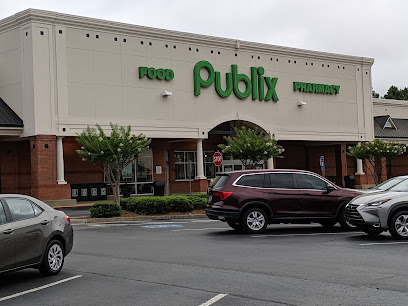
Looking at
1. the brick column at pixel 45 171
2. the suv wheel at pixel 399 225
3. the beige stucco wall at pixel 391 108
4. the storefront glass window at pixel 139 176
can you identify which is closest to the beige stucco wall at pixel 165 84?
the brick column at pixel 45 171

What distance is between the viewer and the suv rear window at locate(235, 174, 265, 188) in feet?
55.7

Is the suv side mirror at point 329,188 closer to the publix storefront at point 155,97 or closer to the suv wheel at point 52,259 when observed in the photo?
the suv wheel at point 52,259

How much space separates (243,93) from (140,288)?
32527 mm

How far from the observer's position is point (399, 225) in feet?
46.9

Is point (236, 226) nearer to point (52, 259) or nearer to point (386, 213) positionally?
point (386, 213)

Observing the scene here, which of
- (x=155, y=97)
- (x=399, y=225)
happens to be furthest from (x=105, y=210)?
(x=155, y=97)

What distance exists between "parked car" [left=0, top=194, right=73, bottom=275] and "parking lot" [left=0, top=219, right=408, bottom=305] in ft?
1.03

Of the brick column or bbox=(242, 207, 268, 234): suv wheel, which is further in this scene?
the brick column

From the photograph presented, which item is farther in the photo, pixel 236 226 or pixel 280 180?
pixel 236 226

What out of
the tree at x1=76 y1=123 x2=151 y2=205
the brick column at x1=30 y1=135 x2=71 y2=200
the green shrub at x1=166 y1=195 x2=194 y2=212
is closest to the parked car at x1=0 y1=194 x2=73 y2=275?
the green shrub at x1=166 y1=195 x2=194 y2=212

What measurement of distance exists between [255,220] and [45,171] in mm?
17954

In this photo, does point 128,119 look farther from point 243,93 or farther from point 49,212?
point 49,212

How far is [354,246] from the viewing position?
13328 millimetres

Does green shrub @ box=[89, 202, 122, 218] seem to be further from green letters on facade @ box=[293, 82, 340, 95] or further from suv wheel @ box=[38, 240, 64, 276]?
green letters on facade @ box=[293, 82, 340, 95]
